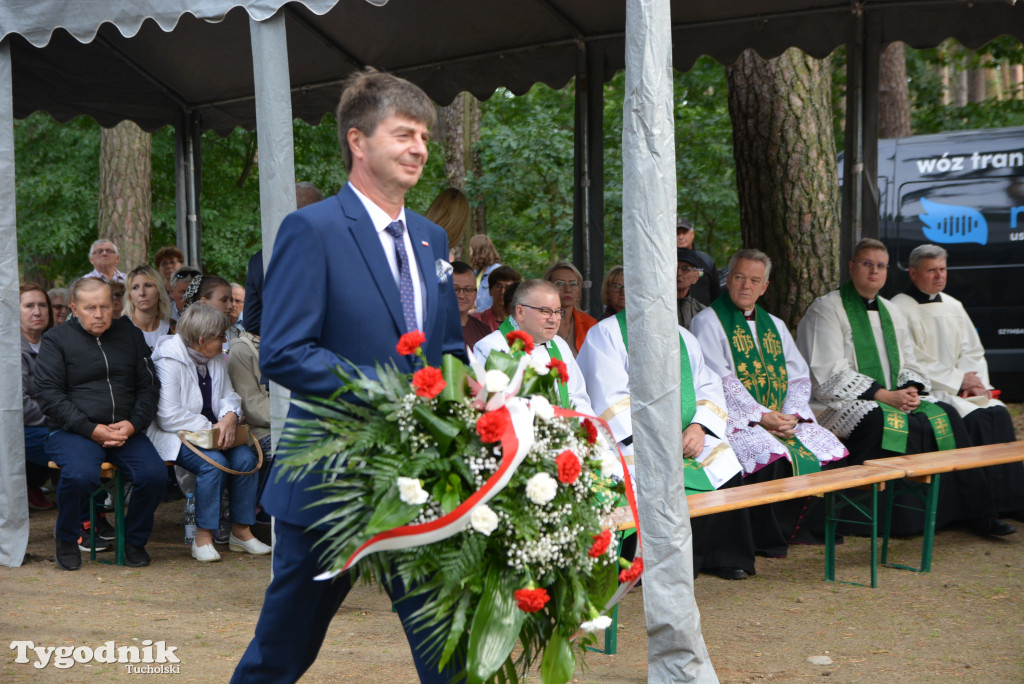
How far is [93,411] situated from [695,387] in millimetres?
3343

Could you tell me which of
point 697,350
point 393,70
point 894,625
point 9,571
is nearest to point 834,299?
point 697,350

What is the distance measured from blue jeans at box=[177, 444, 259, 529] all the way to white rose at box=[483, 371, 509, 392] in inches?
160

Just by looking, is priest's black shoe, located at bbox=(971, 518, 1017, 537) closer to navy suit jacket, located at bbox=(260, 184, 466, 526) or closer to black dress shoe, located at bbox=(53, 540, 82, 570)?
navy suit jacket, located at bbox=(260, 184, 466, 526)

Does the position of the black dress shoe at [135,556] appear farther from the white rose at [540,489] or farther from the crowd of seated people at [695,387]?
the white rose at [540,489]

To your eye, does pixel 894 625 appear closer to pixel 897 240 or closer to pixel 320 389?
pixel 320 389

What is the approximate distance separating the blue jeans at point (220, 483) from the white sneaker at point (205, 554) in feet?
0.40

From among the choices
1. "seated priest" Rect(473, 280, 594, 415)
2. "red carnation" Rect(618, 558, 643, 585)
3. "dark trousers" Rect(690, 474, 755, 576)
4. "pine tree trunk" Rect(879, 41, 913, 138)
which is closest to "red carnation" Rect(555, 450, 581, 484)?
"red carnation" Rect(618, 558, 643, 585)

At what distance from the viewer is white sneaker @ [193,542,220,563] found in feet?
20.2

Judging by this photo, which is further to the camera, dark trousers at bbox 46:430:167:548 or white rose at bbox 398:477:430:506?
dark trousers at bbox 46:430:167:548

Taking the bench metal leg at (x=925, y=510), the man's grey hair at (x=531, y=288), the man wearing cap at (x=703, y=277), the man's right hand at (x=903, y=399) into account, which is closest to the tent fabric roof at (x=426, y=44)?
the man wearing cap at (x=703, y=277)

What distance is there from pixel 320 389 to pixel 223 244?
1310cm

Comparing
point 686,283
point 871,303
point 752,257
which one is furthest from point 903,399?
point 686,283

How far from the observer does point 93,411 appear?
5.87 m

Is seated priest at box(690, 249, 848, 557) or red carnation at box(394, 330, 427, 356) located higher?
red carnation at box(394, 330, 427, 356)
